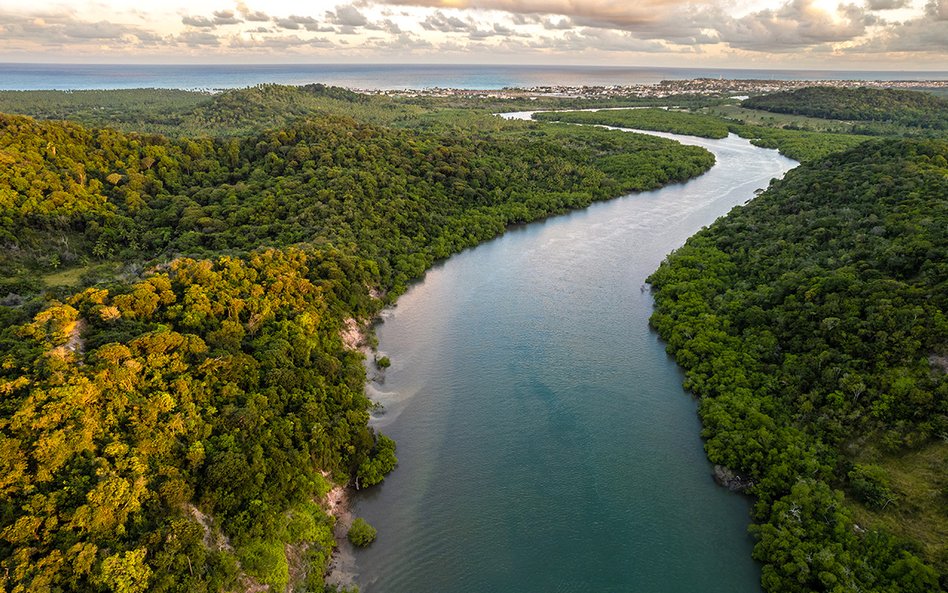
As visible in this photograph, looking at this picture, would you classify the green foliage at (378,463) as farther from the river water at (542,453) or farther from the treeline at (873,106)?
the treeline at (873,106)

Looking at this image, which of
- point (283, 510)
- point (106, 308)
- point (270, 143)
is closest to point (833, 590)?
point (283, 510)

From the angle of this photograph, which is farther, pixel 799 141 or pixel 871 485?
pixel 799 141

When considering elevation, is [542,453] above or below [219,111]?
below

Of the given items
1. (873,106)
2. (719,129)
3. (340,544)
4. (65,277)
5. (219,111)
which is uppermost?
(873,106)

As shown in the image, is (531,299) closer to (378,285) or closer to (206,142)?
(378,285)

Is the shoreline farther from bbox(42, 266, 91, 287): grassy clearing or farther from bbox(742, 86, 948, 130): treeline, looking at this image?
bbox(742, 86, 948, 130): treeline

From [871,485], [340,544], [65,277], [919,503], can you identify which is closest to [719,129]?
[871,485]

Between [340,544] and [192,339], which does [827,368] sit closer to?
[340,544]

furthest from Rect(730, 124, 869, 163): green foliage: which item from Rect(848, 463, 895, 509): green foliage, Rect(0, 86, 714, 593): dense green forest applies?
Rect(848, 463, 895, 509): green foliage
